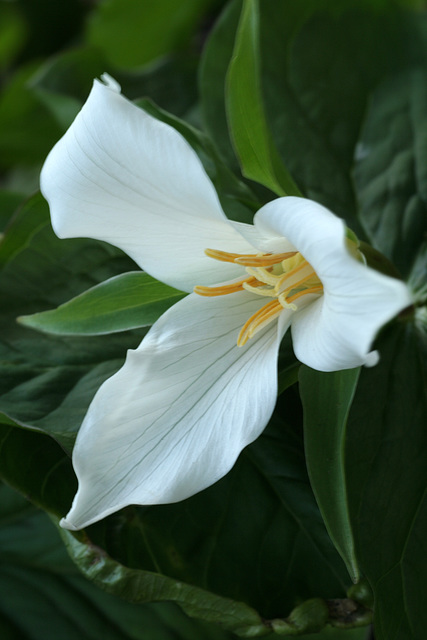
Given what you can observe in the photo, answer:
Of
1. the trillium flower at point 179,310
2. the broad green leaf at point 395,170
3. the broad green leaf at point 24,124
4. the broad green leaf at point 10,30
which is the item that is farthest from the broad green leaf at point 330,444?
the broad green leaf at point 10,30

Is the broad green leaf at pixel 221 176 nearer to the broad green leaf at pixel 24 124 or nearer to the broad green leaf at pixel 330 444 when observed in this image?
the broad green leaf at pixel 330 444

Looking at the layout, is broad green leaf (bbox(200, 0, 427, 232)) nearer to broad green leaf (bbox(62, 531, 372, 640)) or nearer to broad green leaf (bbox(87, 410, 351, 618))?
broad green leaf (bbox(87, 410, 351, 618))

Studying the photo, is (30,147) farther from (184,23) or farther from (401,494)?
(401,494)

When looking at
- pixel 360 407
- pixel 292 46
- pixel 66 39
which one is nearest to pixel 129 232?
pixel 360 407

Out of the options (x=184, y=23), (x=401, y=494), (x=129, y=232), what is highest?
(x=184, y=23)

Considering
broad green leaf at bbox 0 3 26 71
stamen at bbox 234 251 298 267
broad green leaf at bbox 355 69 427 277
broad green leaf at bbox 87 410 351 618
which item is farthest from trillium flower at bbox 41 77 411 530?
broad green leaf at bbox 0 3 26 71
